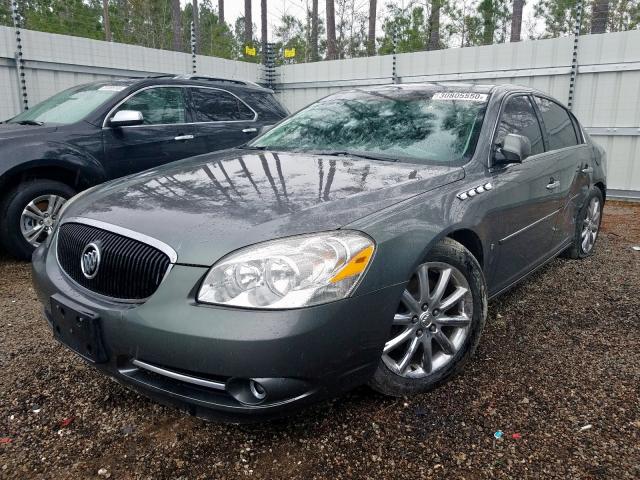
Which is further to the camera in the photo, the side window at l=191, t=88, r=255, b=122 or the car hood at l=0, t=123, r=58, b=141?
the side window at l=191, t=88, r=255, b=122

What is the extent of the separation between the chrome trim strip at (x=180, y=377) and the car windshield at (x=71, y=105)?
3.74 m

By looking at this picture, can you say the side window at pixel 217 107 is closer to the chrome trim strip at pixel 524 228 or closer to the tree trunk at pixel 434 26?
the chrome trim strip at pixel 524 228

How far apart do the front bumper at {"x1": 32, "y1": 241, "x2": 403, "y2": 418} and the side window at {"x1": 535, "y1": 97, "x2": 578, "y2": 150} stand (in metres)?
2.54

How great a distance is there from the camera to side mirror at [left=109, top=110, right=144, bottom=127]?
4832mm

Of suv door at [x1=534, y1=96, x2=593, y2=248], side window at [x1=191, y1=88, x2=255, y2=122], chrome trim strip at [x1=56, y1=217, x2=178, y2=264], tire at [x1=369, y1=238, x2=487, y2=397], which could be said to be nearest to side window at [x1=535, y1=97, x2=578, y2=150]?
suv door at [x1=534, y1=96, x2=593, y2=248]

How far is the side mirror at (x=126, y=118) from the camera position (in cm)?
483

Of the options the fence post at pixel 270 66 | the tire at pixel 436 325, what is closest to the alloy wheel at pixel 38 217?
the tire at pixel 436 325

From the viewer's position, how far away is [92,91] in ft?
17.7

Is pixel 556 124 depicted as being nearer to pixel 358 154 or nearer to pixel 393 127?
pixel 393 127

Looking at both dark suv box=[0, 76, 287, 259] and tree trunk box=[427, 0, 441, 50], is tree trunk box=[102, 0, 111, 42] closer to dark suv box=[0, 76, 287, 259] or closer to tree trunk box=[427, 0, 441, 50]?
tree trunk box=[427, 0, 441, 50]

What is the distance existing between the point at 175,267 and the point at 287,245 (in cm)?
41

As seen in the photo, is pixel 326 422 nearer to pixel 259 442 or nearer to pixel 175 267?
pixel 259 442

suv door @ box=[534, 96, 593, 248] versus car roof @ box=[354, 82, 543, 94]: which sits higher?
car roof @ box=[354, 82, 543, 94]

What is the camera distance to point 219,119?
595cm
